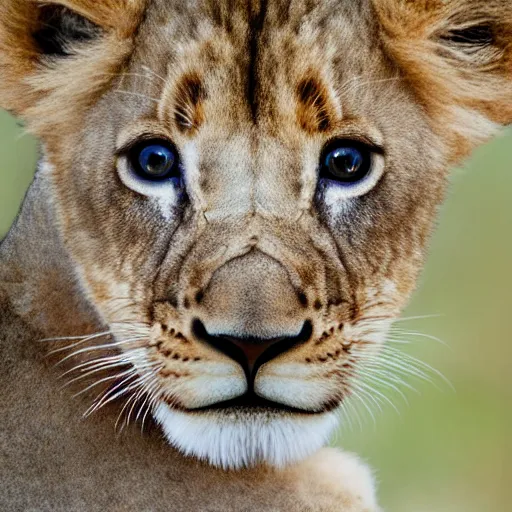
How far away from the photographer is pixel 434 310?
→ 566 centimetres

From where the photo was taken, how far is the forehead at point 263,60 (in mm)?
3066

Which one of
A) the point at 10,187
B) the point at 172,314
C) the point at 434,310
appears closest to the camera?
the point at 172,314

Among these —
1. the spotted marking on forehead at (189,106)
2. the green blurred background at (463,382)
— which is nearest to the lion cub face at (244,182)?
the spotted marking on forehead at (189,106)

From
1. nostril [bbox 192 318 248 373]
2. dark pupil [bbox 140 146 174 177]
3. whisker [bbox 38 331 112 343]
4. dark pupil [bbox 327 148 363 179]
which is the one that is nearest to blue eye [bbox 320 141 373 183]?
dark pupil [bbox 327 148 363 179]

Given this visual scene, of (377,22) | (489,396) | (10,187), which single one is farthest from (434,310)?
(377,22)

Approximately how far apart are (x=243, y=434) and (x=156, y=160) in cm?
72

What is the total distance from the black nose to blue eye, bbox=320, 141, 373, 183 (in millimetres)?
483

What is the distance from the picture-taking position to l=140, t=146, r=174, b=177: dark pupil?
3.11 m

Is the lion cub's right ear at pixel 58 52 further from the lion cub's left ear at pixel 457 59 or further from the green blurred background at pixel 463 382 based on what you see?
the green blurred background at pixel 463 382

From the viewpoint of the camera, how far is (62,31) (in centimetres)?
339

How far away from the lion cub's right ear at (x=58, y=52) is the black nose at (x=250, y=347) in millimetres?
818

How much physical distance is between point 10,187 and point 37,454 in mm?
1438

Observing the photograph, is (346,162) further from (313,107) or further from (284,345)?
(284,345)

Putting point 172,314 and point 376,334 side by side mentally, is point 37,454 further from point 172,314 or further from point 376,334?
point 376,334
